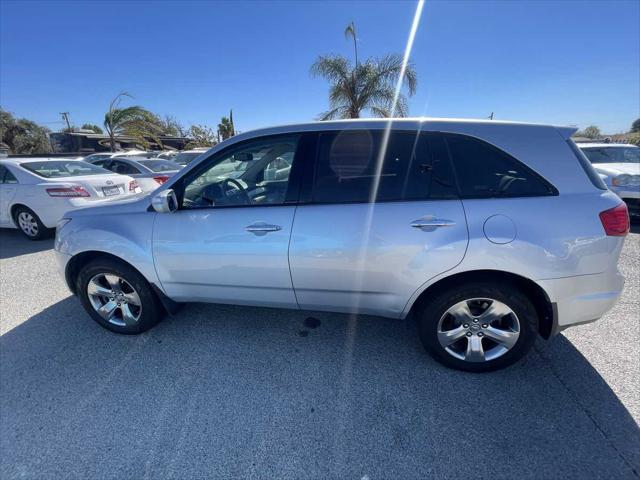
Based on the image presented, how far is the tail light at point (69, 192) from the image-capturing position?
5391mm

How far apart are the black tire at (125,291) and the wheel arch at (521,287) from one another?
7.54 ft

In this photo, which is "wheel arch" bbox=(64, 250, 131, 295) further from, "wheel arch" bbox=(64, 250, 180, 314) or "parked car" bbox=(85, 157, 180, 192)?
"parked car" bbox=(85, 157, 180, 192)

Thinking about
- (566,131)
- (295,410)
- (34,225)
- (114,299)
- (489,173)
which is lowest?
(295,410)

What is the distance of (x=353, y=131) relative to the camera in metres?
2.21

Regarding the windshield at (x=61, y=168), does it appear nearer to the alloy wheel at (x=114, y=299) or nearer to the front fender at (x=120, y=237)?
the front fender at (x=120, y=237)

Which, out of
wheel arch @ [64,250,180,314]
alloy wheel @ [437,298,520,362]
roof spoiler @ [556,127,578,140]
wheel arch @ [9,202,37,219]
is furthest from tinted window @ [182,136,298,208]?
wheel arch @ [9,202,37,219]

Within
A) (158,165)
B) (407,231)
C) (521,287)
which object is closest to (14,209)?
(158,165)

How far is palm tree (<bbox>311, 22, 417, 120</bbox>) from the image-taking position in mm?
12438

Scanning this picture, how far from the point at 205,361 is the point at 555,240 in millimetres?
2684

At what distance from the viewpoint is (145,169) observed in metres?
8.56

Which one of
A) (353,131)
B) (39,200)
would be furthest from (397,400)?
(39,200)

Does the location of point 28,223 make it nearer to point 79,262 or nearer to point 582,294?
point 79,262

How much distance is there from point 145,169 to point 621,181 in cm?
1105

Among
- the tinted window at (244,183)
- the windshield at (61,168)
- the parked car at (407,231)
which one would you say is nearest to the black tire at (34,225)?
the windshield at (61,168)
